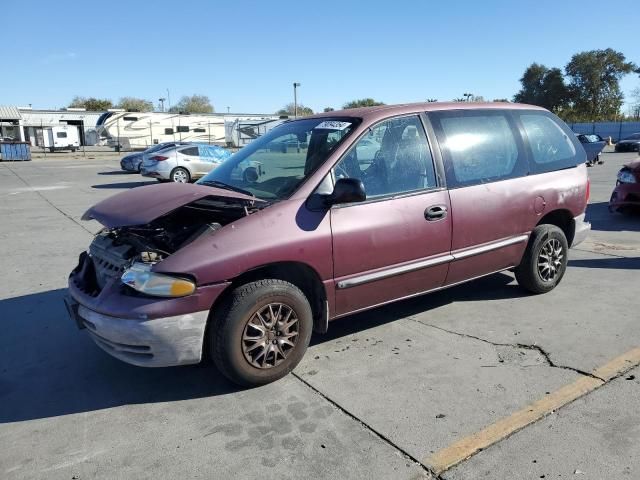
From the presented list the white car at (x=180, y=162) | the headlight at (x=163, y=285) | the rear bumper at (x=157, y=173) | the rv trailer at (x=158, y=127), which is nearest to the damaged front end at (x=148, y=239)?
the headlight at (x=163, y=285)

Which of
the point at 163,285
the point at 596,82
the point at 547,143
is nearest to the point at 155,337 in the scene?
the point at 163,285

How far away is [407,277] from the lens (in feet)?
13.2

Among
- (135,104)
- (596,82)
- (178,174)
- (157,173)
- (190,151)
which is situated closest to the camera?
(157,173)

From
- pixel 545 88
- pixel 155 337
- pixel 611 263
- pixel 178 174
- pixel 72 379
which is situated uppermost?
pixel 545 88

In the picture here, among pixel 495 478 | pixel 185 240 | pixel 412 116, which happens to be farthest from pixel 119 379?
pixel 412 116

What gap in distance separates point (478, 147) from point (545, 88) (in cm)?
7167

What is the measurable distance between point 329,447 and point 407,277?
63.8 inches

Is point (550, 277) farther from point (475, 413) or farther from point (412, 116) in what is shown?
point (475, 413)

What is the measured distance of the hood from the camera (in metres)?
3.37

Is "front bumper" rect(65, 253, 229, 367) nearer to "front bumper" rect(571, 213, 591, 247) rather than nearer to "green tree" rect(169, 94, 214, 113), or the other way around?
"front bumper" rect(571, 213, 591, 247)

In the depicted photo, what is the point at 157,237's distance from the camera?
3615 mm

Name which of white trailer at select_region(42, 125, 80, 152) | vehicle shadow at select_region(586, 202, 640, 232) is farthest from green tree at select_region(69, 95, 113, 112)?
vehicle shadow at select_region(586, 202, 640, 232)

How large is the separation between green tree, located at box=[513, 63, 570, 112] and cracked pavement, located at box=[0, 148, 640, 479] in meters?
69.4

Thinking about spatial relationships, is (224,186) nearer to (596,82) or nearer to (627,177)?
(627,177)
